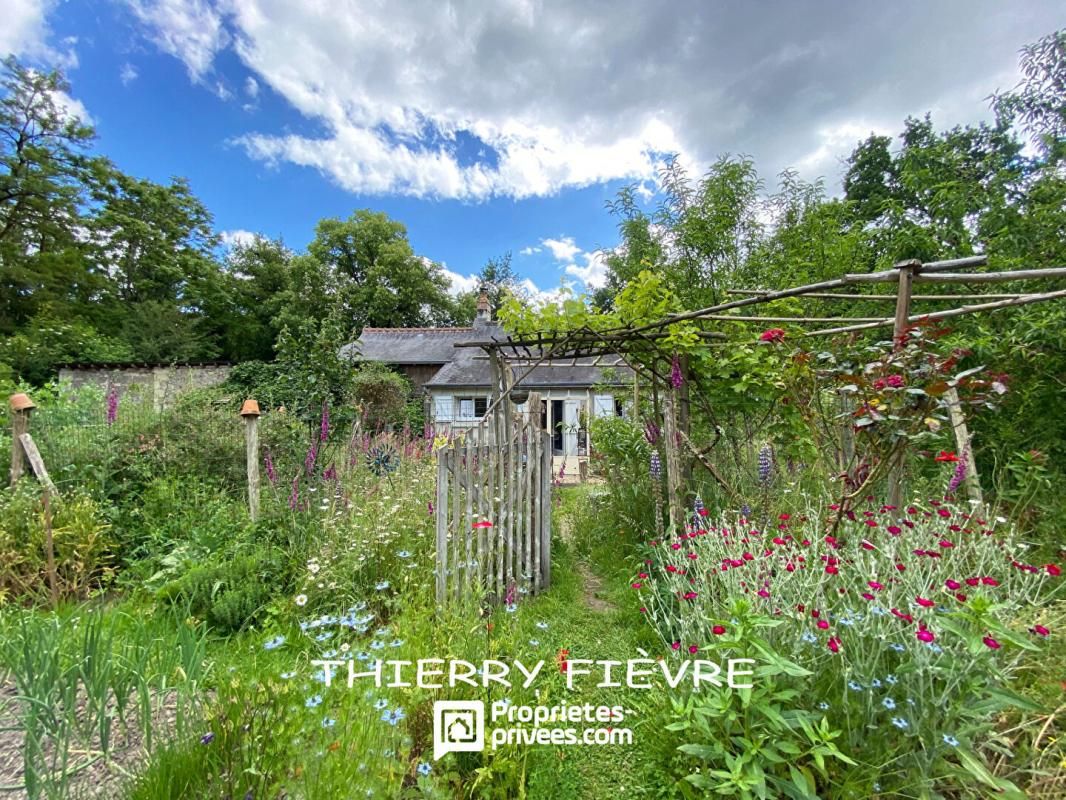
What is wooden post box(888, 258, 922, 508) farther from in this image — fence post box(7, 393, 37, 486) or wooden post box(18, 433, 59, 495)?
fence post box(7, 393, 37, 486)

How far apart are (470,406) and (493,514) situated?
1142cm

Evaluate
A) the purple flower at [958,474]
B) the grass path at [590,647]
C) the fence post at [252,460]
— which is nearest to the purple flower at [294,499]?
the fence post at [252,460]

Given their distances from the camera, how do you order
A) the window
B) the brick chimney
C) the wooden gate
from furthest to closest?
the brick chimney
the window
the wooden gate

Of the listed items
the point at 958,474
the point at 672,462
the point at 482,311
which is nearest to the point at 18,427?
the point at 672,462

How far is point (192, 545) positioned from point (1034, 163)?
7.56 meters

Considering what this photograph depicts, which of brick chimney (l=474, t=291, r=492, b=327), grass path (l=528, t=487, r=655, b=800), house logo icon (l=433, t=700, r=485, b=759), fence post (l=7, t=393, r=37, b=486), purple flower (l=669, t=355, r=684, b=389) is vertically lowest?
grass path (l=528, t=487, r=655, b=800)

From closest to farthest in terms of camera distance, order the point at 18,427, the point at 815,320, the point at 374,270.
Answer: the point at 815,320, the point at 18,427, the point at 374,270

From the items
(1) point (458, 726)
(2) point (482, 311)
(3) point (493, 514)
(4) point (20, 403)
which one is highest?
(2) point (482, 311)

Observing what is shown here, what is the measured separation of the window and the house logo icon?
12669 mm

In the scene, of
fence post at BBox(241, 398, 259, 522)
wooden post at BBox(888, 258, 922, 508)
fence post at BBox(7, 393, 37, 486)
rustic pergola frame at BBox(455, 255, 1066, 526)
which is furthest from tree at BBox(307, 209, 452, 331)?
wooden post at BBox(888, 258, 922, 508)

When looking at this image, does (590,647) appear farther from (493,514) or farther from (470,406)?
(470,406)

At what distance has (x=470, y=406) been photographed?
46.4 feet

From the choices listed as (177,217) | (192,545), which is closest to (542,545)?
(192,545)

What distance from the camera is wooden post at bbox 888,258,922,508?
208 cm
